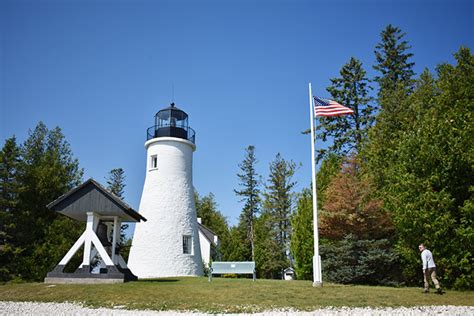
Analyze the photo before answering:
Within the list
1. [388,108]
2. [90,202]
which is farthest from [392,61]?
[90,202]

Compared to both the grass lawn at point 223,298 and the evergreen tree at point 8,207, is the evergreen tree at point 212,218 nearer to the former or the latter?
the evergreen tree at point 8,207

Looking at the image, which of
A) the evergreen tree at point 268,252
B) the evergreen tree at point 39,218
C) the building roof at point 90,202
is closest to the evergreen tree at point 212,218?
the evergreen tree at point 268,252

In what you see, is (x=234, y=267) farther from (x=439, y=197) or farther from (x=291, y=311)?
(x=291, y=311)

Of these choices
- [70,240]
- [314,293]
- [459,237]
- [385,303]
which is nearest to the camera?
[385,303]

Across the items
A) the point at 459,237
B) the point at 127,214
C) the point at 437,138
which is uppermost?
the point at 437,138

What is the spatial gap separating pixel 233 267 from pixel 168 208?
7.34m

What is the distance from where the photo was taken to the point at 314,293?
1145 centimetres

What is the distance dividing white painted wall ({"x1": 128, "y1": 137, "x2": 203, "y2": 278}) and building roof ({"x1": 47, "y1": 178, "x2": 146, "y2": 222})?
660cm

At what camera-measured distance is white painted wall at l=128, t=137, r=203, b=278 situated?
22562mm

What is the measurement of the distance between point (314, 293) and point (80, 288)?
7.82 metres

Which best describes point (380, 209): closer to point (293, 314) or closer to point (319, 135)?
point (293, 314)

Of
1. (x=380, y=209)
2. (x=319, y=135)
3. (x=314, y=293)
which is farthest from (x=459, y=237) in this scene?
(x=319, y=135)

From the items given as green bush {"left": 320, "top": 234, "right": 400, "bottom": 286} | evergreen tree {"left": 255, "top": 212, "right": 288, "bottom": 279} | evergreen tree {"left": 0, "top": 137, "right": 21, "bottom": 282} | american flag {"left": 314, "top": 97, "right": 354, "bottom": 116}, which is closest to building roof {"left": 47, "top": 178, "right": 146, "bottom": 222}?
american flag {"left": 314, "top": 97, "right": 354, "bottom": 116}

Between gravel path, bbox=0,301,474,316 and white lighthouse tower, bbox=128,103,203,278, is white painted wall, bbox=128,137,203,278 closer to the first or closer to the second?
white lighthouse tower, bbox=128,103,203,278
